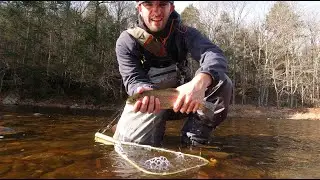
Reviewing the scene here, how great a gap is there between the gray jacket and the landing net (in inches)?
21.1

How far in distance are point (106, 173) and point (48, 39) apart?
3210 cm

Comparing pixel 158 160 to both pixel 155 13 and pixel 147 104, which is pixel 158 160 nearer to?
pixel 147 104

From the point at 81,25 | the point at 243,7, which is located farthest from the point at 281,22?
the point at 81,25

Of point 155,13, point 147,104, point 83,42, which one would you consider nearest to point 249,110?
point 83,42

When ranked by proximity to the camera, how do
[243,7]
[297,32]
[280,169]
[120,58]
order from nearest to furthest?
1. [280,169]
2. [120,58]
3. [297,32]
4. [243,7]

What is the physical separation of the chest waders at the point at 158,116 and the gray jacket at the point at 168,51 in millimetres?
69

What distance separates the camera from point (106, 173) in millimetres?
2363

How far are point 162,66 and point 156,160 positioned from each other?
1.49 metres

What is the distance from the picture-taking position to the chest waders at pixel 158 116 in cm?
365

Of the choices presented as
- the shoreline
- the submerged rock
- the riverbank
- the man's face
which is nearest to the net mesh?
the man's face

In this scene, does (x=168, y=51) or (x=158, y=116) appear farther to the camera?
(x=168, y=51)

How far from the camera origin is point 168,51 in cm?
389

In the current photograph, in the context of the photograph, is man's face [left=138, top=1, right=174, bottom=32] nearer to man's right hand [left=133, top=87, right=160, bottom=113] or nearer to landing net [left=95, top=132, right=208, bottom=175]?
man's right hand [left=133, top=87, right=160, bottom=113]

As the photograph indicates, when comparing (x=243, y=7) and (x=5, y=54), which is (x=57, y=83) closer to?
(x=5, y=54)
